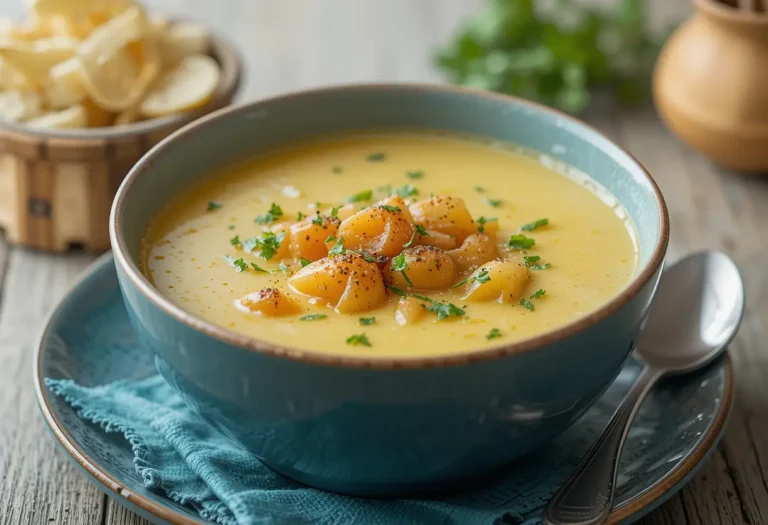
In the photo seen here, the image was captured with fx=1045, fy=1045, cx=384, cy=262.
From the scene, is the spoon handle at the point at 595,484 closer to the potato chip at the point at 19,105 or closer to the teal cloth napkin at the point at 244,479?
the teal cloth napkin at the point at 244,479

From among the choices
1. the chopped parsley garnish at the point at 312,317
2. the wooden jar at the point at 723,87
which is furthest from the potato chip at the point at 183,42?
the chopped parsley garnish at the point at 312,317

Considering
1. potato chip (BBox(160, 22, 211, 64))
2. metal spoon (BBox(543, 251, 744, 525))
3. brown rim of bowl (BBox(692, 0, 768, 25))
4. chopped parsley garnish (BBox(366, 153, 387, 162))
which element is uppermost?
brown rim of bowl (BBox(692, 0, 768, 25))

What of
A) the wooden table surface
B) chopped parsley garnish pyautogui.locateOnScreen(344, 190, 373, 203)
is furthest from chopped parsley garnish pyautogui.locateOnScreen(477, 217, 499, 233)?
the wooden table surface

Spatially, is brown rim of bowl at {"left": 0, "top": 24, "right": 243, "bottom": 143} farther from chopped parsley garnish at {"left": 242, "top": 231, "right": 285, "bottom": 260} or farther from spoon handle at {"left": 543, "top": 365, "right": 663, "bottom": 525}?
spoon handle at {"left": 543, "top": 365, "right": 663, "bottom": 525}

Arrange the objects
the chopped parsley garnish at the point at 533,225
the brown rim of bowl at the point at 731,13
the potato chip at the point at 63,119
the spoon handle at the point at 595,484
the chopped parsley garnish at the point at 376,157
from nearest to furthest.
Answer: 1. the spoon handle at the point at 595,484
2. the chopped parsley garnish at the point at 533,225
3. the chopped parsley garnish at the point at 376,157
4. the potato chip at the point at 63,119
5. the brown rim of bowl at the point at 731,13

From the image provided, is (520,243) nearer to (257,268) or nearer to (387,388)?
(257,268)

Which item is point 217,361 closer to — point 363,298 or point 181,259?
point 363,298
